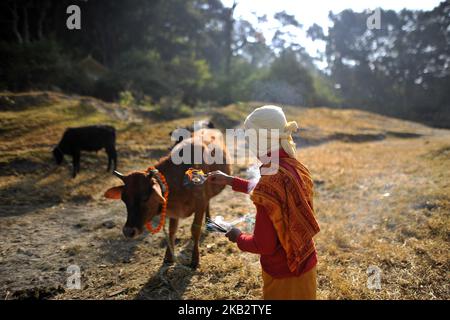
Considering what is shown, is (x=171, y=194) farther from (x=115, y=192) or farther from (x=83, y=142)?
(x=83, y=142)

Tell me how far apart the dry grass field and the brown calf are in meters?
0.69

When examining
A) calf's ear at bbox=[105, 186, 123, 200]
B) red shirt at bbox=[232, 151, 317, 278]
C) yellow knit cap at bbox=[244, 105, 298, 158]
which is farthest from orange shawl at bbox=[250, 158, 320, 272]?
calf's ear at bbox=[105, 186, 123, 200]

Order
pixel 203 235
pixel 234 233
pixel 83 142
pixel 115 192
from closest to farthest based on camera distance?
pixel 234 233, pixel 115 192, pixel 203 235, pixel 83 142

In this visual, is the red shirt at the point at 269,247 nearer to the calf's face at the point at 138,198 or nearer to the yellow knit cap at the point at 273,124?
the yellow knit cap at the point at 273,124

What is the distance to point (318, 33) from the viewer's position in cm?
4934

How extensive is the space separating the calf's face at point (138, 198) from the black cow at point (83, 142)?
21.0 ft

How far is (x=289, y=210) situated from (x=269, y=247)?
0.32 meters

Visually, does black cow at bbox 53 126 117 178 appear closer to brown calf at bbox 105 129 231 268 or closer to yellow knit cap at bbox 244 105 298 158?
brown calf at bbox 105 129 231 268

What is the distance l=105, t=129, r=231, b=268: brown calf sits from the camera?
408 centimetres

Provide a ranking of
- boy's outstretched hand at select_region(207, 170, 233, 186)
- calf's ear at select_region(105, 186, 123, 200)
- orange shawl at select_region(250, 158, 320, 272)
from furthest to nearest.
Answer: calf's ear at select_region(105, 186, 123, 200), boy's outstretched hand at select_region(207, 170, 233, 186), orange shawl at select_region(250, 158, 320, 272)

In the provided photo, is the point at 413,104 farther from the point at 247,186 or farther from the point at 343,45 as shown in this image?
the point at 247,186

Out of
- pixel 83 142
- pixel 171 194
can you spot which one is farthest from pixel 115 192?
pixel 83 142

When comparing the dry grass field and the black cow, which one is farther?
the black cow

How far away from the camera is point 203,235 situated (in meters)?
6.25
